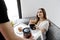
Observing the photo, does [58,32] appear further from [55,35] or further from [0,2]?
[0,2]

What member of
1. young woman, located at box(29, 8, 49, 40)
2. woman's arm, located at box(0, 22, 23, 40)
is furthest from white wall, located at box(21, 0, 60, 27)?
woman's arm, located at box(0, 22, 23, 40)

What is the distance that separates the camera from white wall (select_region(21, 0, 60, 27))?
6.97 ft

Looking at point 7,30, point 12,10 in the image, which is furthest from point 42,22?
point 7,30

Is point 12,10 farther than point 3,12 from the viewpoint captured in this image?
Yes

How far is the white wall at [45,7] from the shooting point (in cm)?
212

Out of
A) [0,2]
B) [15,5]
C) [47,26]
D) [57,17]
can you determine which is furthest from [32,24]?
[0,2]

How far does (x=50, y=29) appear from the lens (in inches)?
84.0

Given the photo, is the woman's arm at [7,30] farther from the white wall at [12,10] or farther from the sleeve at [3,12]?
the white wall at [12,10]

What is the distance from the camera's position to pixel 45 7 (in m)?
2.37

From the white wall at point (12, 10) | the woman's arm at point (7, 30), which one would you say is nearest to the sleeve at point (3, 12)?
the woman's arm at point (7, 30)

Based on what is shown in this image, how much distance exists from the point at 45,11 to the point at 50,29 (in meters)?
0.34

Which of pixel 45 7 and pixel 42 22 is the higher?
pixel 45 7

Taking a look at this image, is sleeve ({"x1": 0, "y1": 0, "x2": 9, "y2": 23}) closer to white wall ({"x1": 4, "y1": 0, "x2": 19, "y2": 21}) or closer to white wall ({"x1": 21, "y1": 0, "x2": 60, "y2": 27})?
white wall ({"x1": 21, "y1": 0, "x2": 60, "y2": 27})

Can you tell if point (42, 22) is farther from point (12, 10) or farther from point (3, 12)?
point (3, 12)
